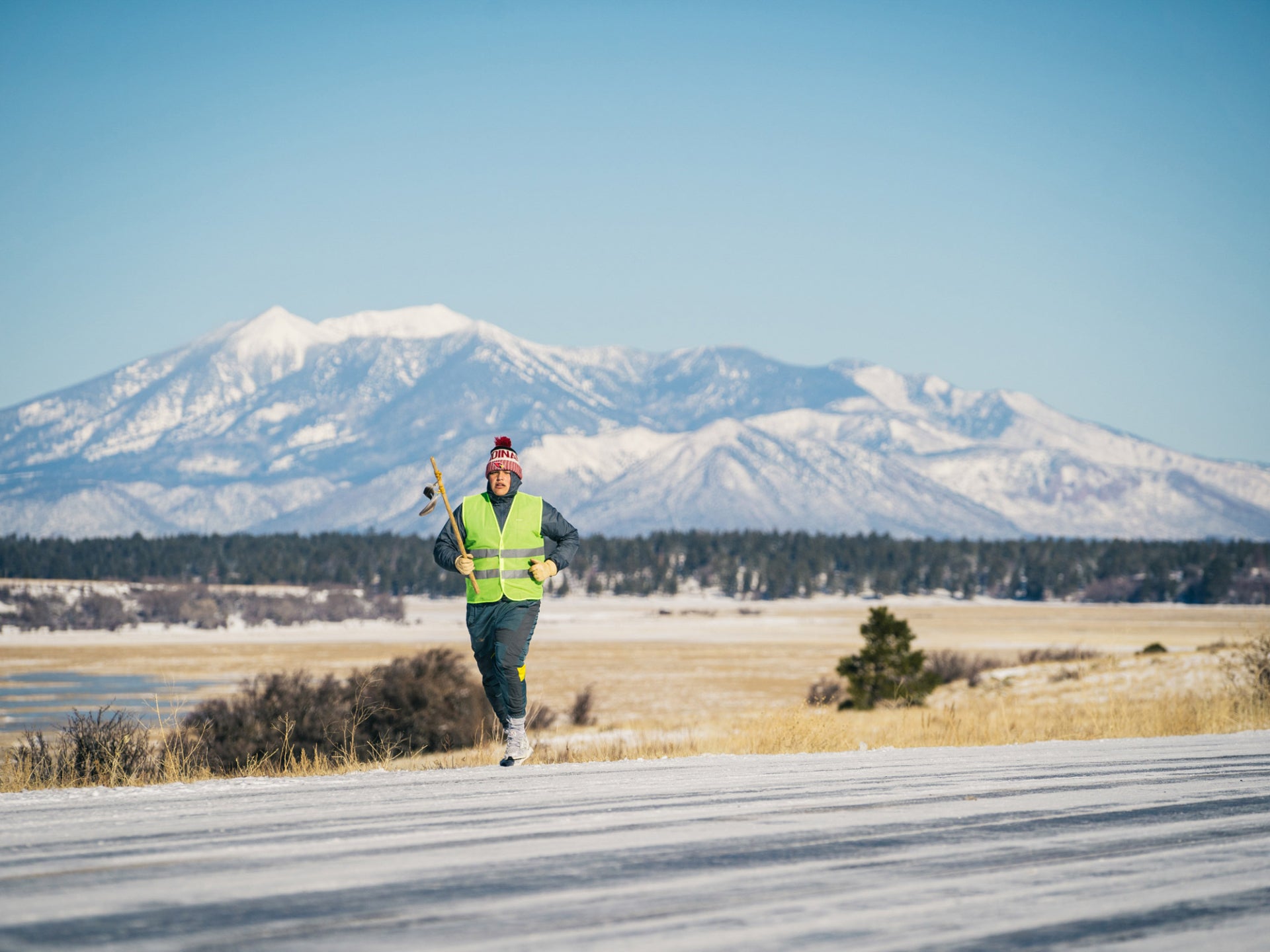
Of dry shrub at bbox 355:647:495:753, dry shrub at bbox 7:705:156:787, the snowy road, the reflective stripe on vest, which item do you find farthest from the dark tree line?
the snowy road

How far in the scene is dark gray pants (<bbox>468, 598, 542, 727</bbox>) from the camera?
31.2 feet

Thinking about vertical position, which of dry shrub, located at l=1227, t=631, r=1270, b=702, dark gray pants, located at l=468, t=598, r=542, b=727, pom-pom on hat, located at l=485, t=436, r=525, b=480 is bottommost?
dry shrub, located at l=1227, t=631, r=1270, b=702

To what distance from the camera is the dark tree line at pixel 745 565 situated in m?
112

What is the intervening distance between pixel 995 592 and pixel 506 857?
137m

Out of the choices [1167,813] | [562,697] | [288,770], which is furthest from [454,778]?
[562,697]

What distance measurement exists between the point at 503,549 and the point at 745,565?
5101 inches

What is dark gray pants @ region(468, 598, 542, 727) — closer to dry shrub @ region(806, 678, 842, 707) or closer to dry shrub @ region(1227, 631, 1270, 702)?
dry shrub @ region(1227, 631, 1270, 702)

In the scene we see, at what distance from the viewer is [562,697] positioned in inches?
1449

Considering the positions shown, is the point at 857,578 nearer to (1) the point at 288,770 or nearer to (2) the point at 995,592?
(2) the point at 995,592

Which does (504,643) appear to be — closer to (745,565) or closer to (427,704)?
(427,704)

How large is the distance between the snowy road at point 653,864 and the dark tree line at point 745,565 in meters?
98.9

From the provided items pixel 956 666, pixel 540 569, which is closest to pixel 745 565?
pixel 956 666

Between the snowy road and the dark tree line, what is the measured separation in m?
98.9

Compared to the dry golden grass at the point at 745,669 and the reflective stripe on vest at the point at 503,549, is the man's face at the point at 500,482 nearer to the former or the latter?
the reflective stripe on vest at the point at 503,549
